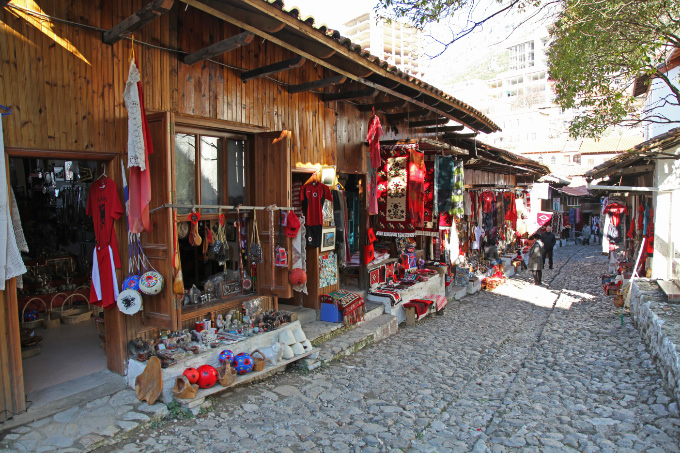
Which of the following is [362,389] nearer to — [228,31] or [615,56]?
[228,31]

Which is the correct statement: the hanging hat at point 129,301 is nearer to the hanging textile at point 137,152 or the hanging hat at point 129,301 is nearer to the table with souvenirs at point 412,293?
the hanging textile at point 137,152

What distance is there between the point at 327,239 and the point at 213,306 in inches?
99.2

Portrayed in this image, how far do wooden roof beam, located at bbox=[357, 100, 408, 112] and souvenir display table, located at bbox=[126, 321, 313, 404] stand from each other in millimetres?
4634

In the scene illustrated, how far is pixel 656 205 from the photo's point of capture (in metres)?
9.74

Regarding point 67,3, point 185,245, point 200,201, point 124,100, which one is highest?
point 67,3

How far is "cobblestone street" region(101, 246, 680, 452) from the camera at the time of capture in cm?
438

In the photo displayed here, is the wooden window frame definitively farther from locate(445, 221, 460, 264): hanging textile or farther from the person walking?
the person walking

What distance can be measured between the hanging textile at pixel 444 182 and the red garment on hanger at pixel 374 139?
227cm

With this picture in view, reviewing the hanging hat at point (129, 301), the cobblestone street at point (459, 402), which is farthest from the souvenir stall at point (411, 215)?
the hanging hat at point (129, 301)

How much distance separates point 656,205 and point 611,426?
6.95 m

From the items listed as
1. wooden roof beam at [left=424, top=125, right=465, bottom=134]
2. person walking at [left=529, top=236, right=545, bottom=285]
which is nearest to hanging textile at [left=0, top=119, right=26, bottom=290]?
wooden roof beam at [left=424, top=125, right=465, bottom=134]

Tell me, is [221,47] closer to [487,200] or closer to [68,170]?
[68,170]

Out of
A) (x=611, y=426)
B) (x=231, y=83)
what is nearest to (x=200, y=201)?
→ (x=231, y=83)

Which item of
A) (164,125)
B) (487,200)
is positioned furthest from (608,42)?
(487,200)
